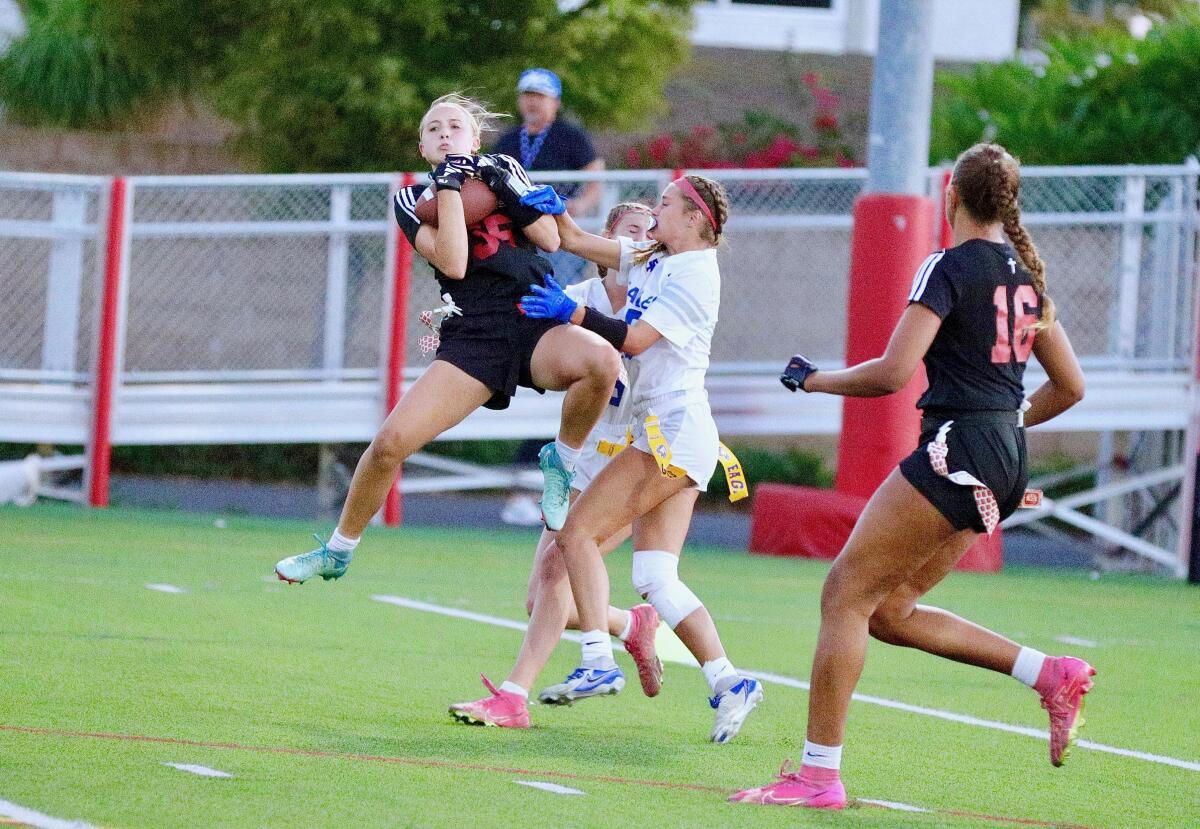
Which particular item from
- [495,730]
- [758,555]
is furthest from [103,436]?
[495,730]

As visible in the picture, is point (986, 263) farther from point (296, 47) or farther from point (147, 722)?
point (296, 47)

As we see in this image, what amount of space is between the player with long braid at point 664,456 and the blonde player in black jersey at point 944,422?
959 mm

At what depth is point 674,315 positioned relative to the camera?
633 centimetres

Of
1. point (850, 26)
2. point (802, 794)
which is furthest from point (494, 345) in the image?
point (850, 26)

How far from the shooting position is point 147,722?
5902 mm

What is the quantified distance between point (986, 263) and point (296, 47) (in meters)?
12.3

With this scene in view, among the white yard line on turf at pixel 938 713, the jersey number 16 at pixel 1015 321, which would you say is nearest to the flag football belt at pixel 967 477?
the jersey number 16 at pixel 1015 321

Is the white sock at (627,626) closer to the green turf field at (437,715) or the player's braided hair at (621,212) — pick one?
the green turf field at (437,715)

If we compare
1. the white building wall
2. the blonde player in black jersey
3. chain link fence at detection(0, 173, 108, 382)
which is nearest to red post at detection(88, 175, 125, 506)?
chain link fence at detection(0, 173, 108, 382)

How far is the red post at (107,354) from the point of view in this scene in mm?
14156

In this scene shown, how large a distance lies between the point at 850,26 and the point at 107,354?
609 inches

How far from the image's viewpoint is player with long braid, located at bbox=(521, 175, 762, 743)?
6324 mm

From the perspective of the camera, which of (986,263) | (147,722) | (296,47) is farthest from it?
(296,47)

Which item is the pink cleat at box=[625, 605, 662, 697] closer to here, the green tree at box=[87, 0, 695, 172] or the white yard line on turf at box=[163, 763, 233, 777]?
the white yard line on turf at box=[163, 763, 233, 777]
